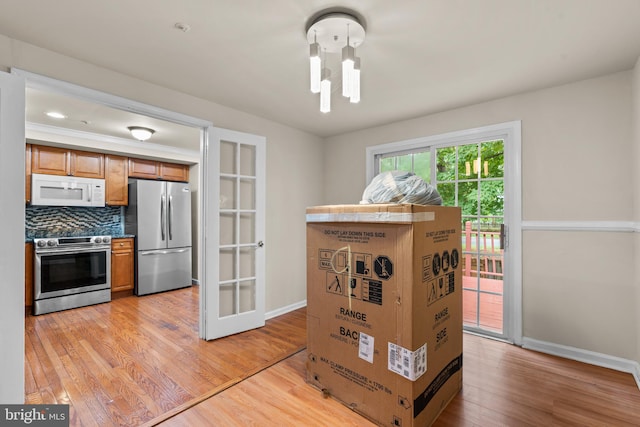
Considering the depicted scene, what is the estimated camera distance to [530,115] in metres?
2.69

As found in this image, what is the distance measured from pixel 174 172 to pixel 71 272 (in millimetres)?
2111

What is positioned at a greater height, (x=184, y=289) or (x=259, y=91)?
(x=259, y=91)

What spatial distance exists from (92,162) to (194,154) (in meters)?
1.45

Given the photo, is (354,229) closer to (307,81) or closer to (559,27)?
(307,81)

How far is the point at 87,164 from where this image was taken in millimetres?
4262

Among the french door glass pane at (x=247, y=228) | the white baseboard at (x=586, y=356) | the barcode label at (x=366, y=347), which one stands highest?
the french door glass pane at (x=247, y=228)

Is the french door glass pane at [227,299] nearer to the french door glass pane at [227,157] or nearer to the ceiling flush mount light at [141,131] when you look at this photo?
the french door glass pane at [227,157]

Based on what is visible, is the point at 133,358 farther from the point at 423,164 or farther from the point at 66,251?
the point at 423,164

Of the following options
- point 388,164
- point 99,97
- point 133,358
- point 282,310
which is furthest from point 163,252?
point 388,164

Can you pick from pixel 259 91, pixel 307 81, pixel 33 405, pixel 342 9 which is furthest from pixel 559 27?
pixel 33 405

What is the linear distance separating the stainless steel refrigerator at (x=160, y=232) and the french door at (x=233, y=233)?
224 cm

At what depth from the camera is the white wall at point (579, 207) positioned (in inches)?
91.3

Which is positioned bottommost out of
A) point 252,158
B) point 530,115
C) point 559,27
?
point 252,158

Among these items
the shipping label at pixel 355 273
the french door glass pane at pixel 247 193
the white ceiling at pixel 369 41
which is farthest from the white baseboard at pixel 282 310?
the white ceiling at pixel 369 41
